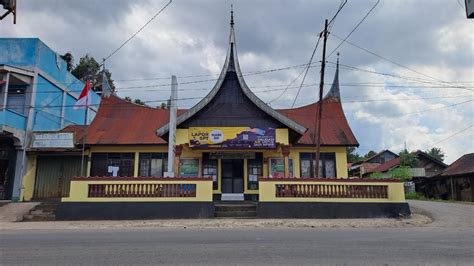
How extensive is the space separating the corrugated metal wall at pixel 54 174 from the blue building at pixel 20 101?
0.99m

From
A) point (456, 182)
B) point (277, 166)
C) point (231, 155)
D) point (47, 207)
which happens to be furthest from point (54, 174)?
point (456, 182)

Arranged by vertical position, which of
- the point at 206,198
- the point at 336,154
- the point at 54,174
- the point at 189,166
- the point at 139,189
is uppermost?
the point at 336,154

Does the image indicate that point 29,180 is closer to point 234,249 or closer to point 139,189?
point 139,189

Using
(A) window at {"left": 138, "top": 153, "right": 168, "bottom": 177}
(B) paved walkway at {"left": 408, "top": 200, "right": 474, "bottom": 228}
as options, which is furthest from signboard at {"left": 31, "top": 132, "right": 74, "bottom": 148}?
(B) paved walkway at {"left": 408, "top": 200, "right": 474, "bottom": 228}

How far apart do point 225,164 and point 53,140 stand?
9.45m

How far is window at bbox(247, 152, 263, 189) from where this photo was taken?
2011cm

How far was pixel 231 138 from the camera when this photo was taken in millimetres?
17922

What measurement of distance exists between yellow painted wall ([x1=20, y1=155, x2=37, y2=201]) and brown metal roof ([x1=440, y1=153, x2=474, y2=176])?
101 ft

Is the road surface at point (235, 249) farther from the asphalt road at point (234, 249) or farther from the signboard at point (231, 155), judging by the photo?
the signboard at point (231, 155)

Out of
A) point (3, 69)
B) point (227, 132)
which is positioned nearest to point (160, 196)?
point (227, 132)

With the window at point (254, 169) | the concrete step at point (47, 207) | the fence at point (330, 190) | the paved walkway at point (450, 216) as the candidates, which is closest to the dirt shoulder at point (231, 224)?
the paved walkway at point (450, 216)

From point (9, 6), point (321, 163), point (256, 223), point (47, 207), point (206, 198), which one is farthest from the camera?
point (321, 163)

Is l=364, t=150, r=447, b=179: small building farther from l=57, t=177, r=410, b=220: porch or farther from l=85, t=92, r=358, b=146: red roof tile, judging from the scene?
Result: l=57, t=177, r=410, b=220: porch

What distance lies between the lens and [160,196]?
49.3 feet
